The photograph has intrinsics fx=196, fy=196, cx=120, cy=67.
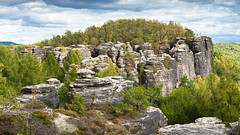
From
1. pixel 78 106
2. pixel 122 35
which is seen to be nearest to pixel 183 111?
pixel 78 106

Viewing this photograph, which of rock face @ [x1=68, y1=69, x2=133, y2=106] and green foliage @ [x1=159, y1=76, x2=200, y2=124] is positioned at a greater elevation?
rock face @ [x1=68, y1=69, x2=133, y2=106]

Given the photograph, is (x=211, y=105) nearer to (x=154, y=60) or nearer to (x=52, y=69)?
(x=154, y=60)

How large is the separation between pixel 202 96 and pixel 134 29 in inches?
3801

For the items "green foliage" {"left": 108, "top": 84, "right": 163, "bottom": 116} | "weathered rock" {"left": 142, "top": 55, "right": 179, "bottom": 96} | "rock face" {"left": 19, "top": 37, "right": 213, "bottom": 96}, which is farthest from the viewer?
"rock face" {"left": 19, "top": 37, "right": 213, "bottom": 96}

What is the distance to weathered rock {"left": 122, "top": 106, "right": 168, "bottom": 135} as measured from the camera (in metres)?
27.7

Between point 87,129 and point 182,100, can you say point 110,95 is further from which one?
point 182,100

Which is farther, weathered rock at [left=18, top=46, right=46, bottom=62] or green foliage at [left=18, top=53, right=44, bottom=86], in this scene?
weathered rock at [left=18, top=46, right=46, bottom=62]

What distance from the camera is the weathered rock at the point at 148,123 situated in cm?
Answer: 2768

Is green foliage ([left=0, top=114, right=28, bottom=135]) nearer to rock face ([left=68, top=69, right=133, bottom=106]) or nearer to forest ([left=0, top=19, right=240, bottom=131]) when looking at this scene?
forest ([left=0, top=19, right=240, bottom=131])

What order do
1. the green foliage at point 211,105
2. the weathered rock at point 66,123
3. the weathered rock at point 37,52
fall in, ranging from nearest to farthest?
the weathered rock at point 66,123, the green foliage at point 211,105, the weathered rock at point 37,52

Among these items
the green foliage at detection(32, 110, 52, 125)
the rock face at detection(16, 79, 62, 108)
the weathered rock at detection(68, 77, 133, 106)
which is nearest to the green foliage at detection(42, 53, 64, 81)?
the rock face at detection(16, 79, 62, 108)

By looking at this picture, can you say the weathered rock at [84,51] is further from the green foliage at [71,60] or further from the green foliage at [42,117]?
the green foliage at [42,117]

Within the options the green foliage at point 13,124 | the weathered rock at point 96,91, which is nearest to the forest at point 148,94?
the green foliage at point 13,124

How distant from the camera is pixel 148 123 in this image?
96.9ft
